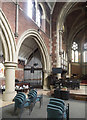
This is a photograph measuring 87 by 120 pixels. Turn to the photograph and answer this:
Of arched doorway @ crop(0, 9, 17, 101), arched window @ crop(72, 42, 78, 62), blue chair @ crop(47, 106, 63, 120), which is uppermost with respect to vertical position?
arched window @ crop(72, 42, 78, 62)

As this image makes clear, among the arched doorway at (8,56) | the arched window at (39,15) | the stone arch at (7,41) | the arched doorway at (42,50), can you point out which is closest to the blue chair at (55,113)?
the arched doorway at (8,56)

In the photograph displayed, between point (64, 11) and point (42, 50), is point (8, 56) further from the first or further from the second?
point (64, 11)

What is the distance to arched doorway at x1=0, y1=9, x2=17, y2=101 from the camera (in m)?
7.96

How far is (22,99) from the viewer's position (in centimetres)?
520

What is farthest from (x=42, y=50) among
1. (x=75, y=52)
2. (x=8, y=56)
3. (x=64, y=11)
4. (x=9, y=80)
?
(x=75, y=52)

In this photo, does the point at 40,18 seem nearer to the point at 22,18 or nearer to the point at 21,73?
the point at 22,18

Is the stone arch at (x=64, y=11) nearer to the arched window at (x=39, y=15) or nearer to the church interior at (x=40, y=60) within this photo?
the church interior at (x=40, y=60)

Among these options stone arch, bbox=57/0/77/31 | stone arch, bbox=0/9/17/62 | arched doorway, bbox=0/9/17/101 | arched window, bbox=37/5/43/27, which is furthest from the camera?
stone arch, bbox=57/0/77/31

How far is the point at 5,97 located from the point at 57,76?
26.8 feet

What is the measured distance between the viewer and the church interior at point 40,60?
5.69m

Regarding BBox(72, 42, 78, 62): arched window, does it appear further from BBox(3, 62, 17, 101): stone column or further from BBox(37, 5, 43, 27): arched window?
BBox(3, 62, 17, 101): stone column

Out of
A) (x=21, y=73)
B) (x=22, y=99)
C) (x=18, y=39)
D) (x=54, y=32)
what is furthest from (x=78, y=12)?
(x=22, y=99)

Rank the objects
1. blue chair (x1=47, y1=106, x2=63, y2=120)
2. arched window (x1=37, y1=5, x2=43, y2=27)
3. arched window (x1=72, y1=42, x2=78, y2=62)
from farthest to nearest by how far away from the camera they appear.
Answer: arched window (x1=72, y1=42, x2=78, y2=62)
arched window (x1=37, y1=5, x2=43, y2=27)
blue chair (x1=47, y1=106, x2=63, y2=120)

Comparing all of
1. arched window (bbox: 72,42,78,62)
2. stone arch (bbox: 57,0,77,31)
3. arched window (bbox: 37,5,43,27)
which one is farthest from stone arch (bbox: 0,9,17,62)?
arched window (bbox: 72,42,78,62)
